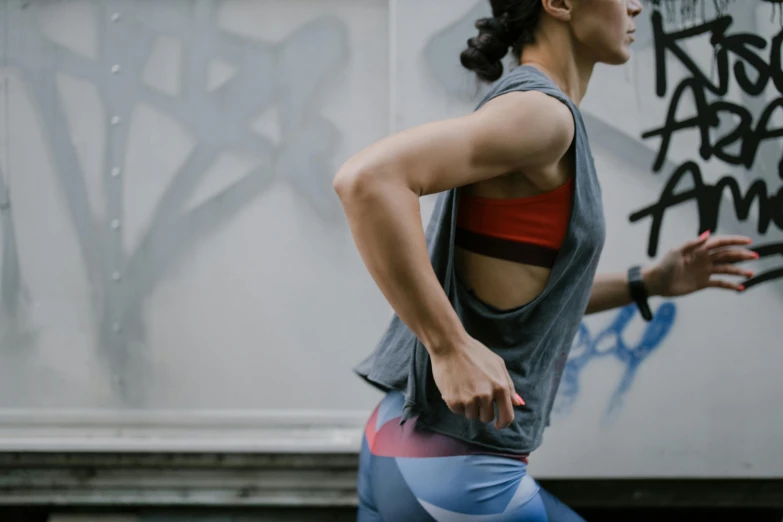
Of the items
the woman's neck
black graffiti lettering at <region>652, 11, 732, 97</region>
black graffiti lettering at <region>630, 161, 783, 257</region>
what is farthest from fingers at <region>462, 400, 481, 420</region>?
black graffiti lettering at <region>652, 11, 732, 97</region>

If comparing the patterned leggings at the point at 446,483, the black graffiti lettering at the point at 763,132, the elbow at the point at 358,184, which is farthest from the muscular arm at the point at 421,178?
the black graffiti lettering at the point at 763,132

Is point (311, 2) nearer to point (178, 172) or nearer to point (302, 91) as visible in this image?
point (302, 91)

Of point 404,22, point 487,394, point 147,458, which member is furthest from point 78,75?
point 487,394

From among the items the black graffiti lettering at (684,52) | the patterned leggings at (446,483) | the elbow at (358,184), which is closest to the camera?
the elbow at (358,184)

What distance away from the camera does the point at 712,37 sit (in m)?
2.64

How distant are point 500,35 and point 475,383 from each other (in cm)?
73

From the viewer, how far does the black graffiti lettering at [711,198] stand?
2666 millimetres

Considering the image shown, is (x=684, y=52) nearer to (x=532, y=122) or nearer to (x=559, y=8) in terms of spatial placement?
(x=559, y=8)

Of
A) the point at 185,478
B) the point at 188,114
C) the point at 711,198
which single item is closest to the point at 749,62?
the point at 711,198

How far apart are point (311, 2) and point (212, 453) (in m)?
1.61

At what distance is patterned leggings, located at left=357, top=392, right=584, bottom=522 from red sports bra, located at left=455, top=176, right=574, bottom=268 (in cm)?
32

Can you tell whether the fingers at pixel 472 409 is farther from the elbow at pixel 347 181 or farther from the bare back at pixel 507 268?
the elbow at pixel 347 181

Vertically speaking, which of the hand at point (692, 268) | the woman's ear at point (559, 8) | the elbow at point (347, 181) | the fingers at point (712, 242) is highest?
the woman's ear at point (559, 8)

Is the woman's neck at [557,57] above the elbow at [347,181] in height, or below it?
above
